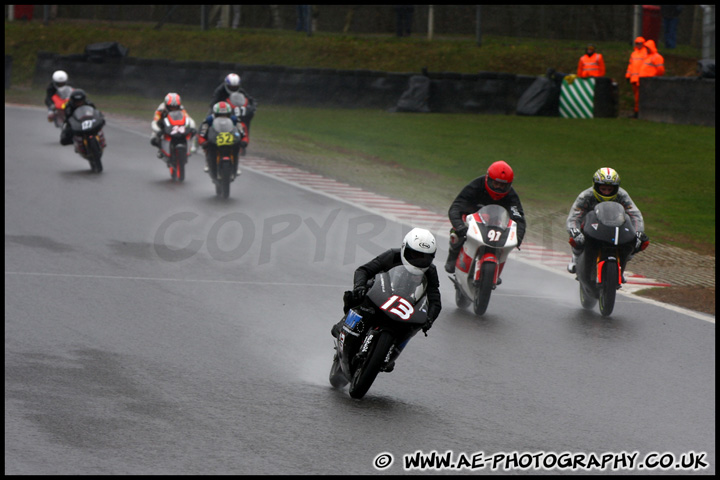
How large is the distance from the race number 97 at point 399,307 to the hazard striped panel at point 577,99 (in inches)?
901

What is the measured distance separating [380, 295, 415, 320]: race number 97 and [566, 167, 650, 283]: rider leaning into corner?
4303 mm

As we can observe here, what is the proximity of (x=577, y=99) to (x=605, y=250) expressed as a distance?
1889 cm

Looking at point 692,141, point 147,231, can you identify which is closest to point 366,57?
point 692,141

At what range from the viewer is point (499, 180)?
11.6m

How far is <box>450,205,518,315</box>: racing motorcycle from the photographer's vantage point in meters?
11.3

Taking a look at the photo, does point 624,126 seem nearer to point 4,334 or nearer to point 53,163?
point 53,163

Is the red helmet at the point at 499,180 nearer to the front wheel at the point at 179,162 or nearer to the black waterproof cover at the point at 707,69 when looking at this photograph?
the front wheel at the point at 179,162

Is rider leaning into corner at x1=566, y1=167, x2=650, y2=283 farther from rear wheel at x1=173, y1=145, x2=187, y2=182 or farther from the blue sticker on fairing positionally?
rear wheel at x1=173, y1=145, x2=187, y2=182

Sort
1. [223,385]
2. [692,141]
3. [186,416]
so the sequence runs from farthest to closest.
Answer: [692,141] → [223,385] → [186,416]

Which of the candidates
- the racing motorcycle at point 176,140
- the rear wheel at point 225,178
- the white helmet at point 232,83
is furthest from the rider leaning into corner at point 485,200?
the white helmet at point 232,83

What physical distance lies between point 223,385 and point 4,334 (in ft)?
7.61

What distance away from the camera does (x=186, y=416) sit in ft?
24.4

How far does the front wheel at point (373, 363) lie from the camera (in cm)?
785

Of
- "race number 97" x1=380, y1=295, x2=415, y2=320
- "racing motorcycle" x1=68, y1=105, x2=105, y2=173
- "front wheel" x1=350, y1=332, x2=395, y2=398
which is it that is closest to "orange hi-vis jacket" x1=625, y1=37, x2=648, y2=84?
"racing motorcycle" x1=68, y1=105, x2=105, y2=173
